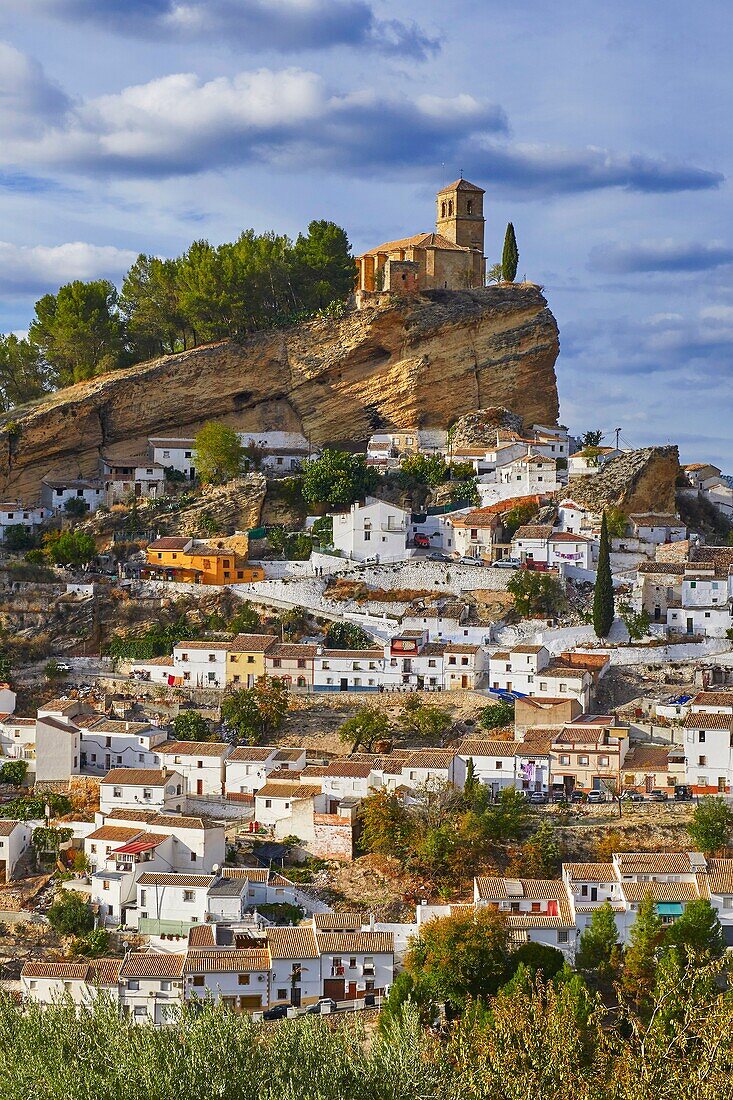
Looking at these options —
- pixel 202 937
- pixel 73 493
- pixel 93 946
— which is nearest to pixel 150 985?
pixel 202 937

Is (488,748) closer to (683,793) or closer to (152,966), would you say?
(683,793)

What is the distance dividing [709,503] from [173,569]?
56.3ft

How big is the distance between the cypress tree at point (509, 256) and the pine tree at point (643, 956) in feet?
97.0

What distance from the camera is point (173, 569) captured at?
4284cm

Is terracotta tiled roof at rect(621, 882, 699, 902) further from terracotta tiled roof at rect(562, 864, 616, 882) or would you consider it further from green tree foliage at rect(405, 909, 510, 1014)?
green tree foliage at rect(405, 909, 510, 1014)

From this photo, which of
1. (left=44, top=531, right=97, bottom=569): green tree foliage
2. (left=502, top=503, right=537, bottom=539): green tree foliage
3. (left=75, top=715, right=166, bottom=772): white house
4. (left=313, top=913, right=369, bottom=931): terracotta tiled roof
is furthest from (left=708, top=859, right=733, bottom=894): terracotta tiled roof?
(left=44, top=531, right=97, bottom=569): green tree foliage

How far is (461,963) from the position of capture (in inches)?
993

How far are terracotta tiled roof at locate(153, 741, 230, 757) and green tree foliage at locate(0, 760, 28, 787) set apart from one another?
3.06 metres

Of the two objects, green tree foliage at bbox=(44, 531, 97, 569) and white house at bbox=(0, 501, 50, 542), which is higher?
white house at bbox=(0, 501, 50, 542)

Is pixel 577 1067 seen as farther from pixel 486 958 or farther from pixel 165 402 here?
pixel 165 402

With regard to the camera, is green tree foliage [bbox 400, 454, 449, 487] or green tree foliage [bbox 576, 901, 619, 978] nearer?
green tree foliage [bbox 576, 901, 619, 978]

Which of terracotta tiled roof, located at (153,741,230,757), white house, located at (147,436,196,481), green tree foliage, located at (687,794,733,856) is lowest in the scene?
green tree foliage, located at (687,794,733,856)

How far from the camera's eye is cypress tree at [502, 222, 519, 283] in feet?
170

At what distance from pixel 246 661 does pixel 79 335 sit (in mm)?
17854
